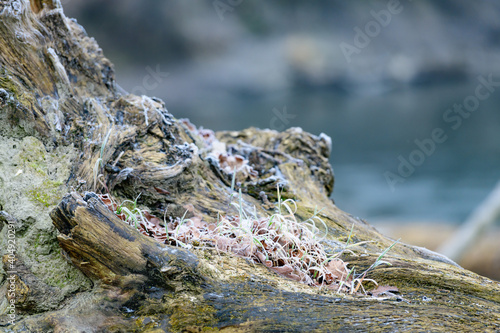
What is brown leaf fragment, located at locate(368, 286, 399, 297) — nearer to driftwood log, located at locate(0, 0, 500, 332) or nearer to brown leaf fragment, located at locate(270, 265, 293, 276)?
driftwood log, located at locate(0, 0, 500, 332)

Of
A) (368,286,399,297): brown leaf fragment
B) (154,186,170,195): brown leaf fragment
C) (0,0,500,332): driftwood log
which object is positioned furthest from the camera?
(154,186,170,195): brown leaf fragment

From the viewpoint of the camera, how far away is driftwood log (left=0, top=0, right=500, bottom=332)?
128cm

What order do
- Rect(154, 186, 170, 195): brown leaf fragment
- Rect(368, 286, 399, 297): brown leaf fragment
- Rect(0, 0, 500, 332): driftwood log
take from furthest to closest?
Rect(154, 186, 170, 195): brown leaf fragment, Rect(368, 286, 399, 297): brown leaf fragment, Rect(0, 0, 500, 332): driftwood log

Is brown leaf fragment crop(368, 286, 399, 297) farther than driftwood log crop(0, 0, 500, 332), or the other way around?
brown leaf fragment crop(368, 286, 399, 297)

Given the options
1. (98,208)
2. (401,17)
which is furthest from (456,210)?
(401,17)

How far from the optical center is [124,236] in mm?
1323

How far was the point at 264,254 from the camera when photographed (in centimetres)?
155

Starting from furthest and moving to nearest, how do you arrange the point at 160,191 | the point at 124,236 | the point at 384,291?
the point at 160,191, the point at 384,291, the point at 124,236

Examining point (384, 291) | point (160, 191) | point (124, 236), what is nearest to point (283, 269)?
point (384, 291)

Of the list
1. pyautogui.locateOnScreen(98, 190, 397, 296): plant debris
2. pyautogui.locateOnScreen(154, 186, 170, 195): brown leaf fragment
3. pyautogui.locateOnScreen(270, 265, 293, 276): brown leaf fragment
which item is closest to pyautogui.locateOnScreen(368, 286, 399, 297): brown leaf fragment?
pyautogui.locateOnScreen(98, 190, 397, 296): plant debris

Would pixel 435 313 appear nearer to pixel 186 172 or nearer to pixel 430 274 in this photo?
pixel 430 274

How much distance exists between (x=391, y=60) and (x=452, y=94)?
344cm

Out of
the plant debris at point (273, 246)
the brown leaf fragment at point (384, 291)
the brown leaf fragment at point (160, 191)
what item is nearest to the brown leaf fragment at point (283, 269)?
the plant debris at point (273, 246)

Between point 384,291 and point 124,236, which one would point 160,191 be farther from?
point 384,291
